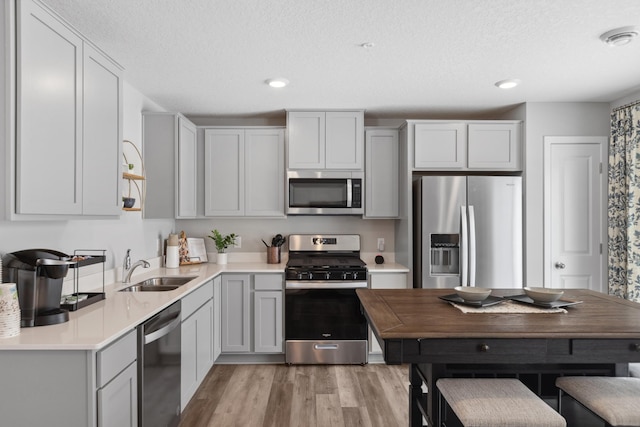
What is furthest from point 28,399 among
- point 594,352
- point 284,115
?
point 284,115

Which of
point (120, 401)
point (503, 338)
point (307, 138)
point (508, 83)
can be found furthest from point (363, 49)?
point (120, 401)

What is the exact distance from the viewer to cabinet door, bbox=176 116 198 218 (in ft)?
11.7

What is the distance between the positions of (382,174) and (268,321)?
177 cm

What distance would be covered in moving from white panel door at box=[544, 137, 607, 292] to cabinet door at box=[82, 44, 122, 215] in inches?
138

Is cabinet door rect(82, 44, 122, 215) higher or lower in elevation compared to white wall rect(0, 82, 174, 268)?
higher

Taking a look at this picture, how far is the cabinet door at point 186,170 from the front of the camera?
3.58 meters

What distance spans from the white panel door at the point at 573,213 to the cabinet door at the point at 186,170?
3268mm

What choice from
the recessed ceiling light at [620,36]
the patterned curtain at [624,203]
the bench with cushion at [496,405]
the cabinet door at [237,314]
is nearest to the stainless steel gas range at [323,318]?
the cabinet door at [237,314]

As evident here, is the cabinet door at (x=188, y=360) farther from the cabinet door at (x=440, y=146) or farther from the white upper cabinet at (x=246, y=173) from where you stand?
the cabinet door at (x=440, y=146)

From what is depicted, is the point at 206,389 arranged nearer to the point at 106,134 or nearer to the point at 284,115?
the point at 106,134

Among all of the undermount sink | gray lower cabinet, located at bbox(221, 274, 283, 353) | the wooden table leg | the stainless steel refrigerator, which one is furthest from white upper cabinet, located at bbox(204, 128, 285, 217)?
the wooden table leg

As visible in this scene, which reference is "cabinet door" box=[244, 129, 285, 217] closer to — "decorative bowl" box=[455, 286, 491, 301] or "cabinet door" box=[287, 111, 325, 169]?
"cabinet door" box=[287, 111, 325, 169]

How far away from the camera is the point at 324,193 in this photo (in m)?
3.99

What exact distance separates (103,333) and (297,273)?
2.16 meters
